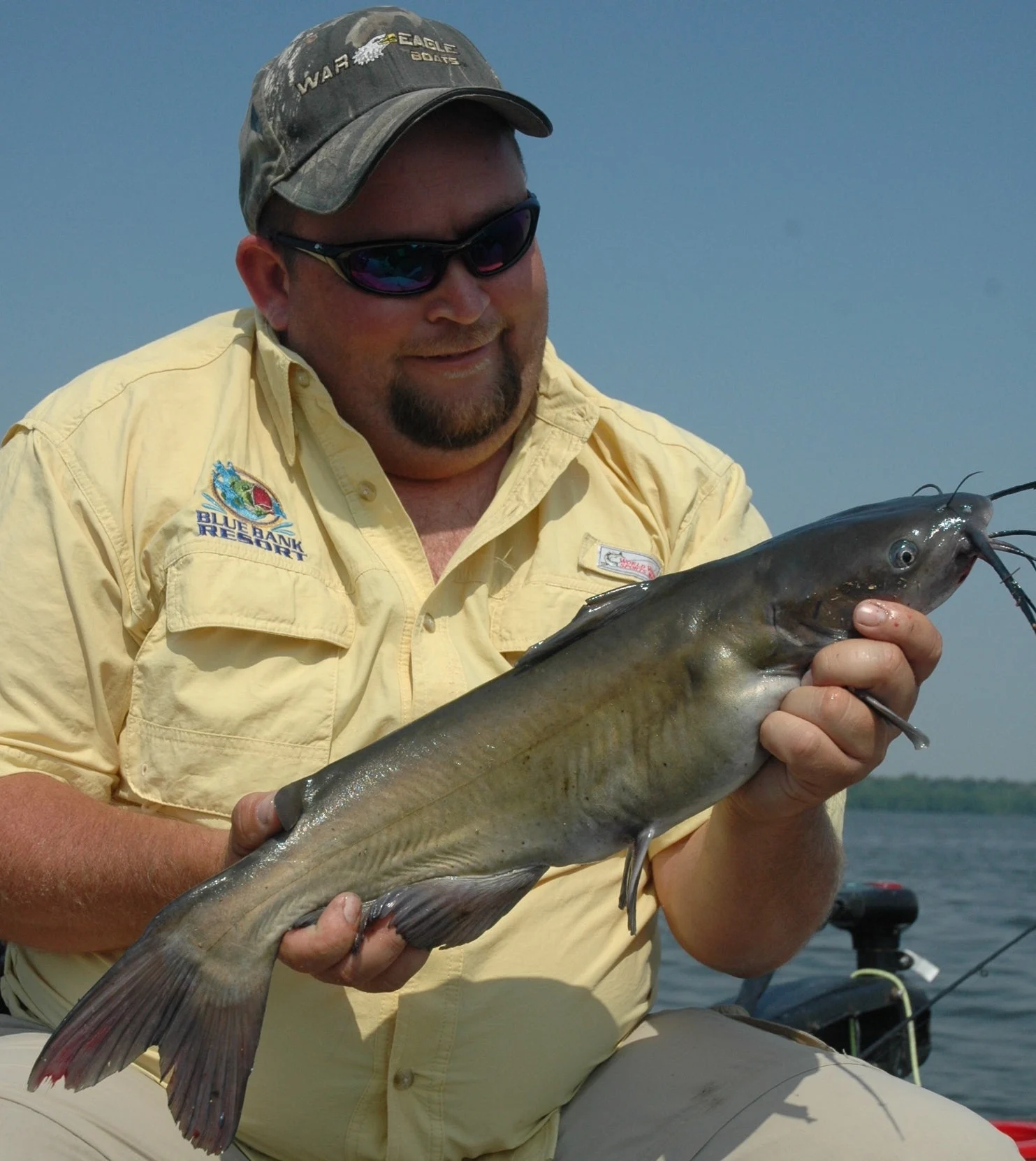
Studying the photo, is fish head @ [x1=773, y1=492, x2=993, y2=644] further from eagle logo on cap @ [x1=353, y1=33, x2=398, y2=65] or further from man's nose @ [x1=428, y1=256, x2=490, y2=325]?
eagle logo on cap @ [x1=353, y1=33, x2=398, y2=65]

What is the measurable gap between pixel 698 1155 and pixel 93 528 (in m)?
2.09

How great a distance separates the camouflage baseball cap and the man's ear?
3.6 inches

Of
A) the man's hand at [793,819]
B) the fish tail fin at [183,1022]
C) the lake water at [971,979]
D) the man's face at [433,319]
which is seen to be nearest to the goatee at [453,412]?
the man's face at [433,319]

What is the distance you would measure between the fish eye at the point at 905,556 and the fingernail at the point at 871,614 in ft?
0.31

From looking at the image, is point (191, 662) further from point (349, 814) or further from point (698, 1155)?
point (698, 1155)

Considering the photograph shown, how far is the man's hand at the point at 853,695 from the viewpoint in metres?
2.57

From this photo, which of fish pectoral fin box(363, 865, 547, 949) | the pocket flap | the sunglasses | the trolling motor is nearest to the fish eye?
fish pectoral fin box(363, 865, 547, 949)

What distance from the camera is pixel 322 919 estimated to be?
2.71m

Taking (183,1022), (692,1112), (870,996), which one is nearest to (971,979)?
(870,996)

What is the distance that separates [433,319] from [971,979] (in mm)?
9976

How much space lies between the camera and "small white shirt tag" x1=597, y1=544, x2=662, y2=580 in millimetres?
3736

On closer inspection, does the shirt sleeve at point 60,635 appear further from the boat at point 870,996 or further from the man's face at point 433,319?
the boat at point 870,996

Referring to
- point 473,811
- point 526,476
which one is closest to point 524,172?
point 526,476

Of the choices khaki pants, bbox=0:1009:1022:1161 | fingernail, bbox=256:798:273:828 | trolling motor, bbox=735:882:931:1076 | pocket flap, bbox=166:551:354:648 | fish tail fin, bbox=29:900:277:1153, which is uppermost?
pocket flap, bbox=166:551:354:648
